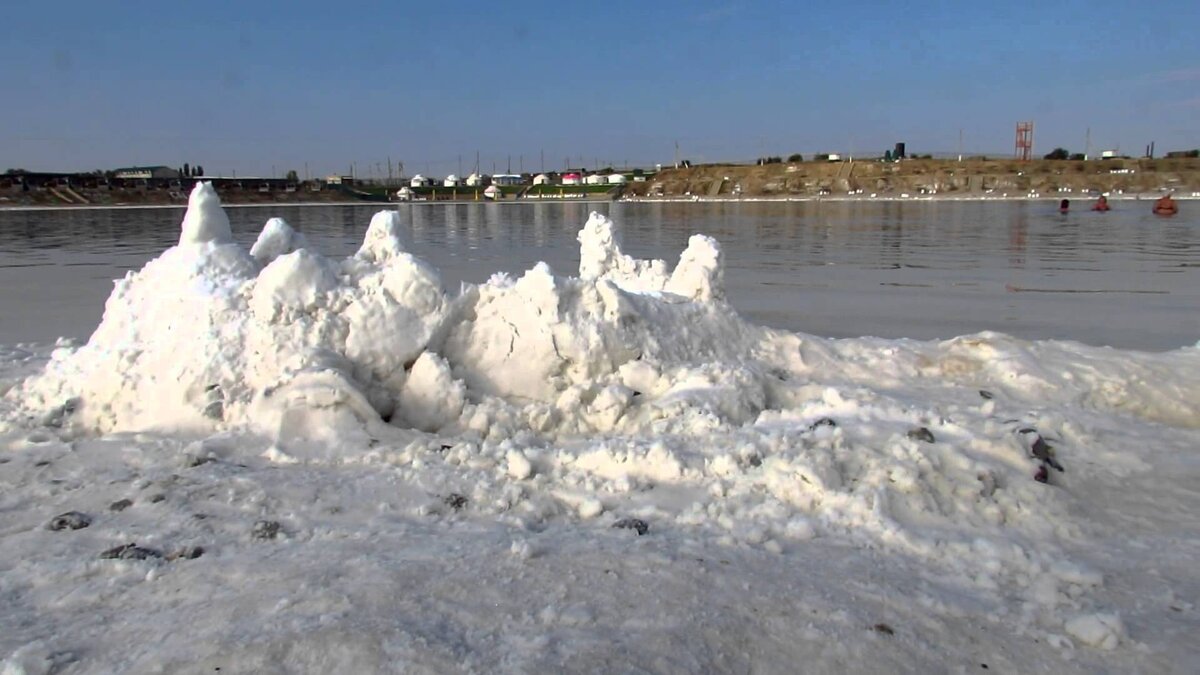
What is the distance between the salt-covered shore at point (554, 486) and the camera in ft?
8.38

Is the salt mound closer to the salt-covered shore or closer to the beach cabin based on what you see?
the salt-covered shore

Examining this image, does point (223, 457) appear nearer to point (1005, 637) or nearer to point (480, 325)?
point (480, 325)

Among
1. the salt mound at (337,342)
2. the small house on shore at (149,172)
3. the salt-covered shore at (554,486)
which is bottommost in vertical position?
the salt-covered shore at (554,486)

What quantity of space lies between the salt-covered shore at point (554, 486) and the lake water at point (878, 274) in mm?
3265

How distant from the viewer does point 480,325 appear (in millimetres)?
5410

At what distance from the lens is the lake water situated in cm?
939

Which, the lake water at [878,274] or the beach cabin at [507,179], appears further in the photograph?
the beach cabin at [507,179]

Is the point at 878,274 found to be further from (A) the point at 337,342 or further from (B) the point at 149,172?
(B) the point at 149,172

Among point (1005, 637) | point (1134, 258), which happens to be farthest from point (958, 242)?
point (1005, 637)

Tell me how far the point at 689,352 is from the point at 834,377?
1169 mm

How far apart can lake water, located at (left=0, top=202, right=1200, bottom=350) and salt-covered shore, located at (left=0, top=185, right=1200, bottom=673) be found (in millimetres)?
3265

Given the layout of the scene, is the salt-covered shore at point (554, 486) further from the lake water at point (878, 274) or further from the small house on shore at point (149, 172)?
the small house on shore at point (149, 172)

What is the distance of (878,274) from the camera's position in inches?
585

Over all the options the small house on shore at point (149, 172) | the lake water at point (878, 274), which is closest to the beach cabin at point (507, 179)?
the small house on shore at point (149, 172)
